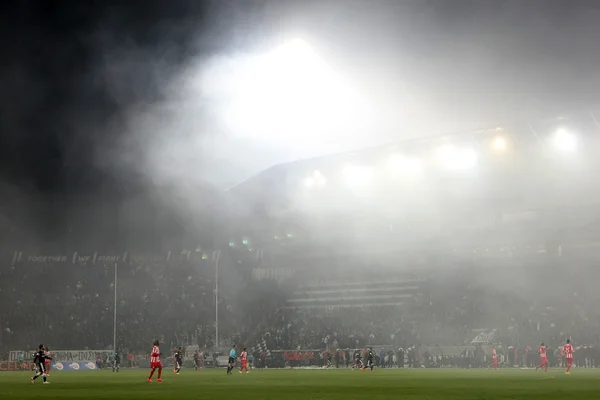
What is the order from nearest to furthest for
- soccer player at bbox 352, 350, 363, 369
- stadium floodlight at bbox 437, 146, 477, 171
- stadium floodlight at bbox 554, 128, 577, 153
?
stadium floodlight at bbox 554, 128, 577, 153 < soccer player at bbox 352, 350, 363, 369 < stadium floodlight at bbox 437, 146, 477, 171

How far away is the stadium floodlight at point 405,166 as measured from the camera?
49.4 m

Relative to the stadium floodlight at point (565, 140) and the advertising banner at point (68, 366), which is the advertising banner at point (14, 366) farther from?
the stadium floodlight at point (565, 140)

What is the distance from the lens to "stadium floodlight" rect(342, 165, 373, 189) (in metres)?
51.9

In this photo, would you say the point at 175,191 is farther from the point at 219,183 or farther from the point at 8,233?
the point at 8,233

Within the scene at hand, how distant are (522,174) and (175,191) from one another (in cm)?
2437

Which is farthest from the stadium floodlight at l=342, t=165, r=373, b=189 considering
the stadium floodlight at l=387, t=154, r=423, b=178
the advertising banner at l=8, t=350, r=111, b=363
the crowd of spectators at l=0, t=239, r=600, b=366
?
the advertising banner at l=8, t=350, r=111, b=363

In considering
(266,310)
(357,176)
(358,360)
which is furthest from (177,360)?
(266,310)

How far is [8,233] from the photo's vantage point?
62500 mm

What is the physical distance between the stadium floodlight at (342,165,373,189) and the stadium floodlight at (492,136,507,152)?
8.93 meters

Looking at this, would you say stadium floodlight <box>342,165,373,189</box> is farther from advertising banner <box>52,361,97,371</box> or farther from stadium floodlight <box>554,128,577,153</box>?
advertising banner <box>52,361,97,371</box>

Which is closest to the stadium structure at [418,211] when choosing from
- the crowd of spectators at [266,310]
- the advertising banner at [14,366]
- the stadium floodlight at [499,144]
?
the stadium floodlight at [499,144]

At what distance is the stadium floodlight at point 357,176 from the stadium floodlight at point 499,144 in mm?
8926

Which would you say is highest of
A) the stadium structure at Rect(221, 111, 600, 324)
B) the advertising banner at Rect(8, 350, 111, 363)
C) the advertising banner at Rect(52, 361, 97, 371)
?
the stadium structure at Rect(221, 111, 600, 324)

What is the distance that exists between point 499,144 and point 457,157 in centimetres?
287
